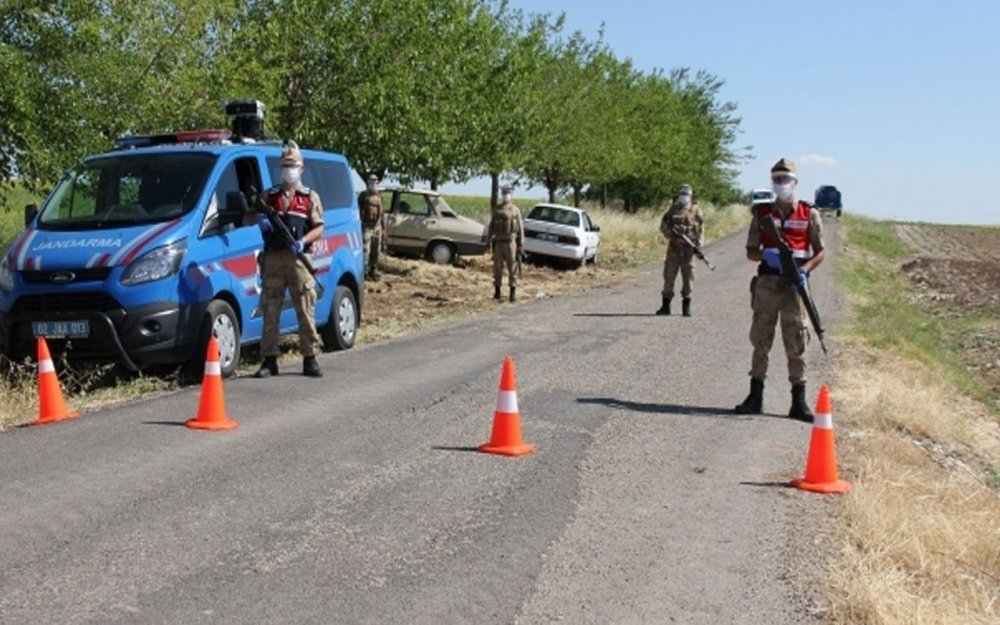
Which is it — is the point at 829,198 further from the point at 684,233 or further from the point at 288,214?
the point at 288,214

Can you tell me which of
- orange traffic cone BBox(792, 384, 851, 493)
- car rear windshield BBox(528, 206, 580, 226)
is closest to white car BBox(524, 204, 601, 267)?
car rear windshield BBox(528, 206, 580, 226)

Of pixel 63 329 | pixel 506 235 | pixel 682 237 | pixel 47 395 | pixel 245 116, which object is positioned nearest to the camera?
pixel 47 395

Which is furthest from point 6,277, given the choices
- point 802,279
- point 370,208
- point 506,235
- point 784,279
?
point 370,208

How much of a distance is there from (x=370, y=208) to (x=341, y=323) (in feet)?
31.7

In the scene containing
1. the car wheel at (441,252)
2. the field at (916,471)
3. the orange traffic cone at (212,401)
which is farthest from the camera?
the car wheel at (441,252)

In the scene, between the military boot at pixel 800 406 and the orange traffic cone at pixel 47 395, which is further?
the military boot at pixel 800 406

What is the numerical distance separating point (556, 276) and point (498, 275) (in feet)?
25.5

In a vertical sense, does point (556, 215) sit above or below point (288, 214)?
below

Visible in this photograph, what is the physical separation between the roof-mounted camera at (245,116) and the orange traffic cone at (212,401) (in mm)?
4794

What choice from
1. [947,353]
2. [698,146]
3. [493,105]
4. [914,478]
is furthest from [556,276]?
[698,146]

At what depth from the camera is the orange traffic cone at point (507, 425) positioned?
25.1 feet

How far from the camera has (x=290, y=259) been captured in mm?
10391

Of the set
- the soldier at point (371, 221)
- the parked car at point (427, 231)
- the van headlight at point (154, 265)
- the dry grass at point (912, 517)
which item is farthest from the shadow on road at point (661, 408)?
the parked car at point (427, 231)

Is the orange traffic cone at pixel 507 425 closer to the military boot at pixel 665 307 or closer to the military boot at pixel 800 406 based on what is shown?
the military boot at pixel 800 406
